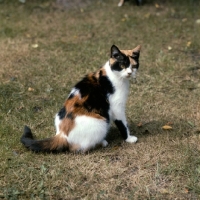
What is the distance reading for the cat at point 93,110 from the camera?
3480mm

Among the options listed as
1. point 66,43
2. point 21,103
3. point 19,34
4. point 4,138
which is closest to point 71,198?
point 4,138

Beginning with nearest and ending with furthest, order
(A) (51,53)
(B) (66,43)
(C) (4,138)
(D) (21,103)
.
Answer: (C) (4,138)
(D) (21,103)
(A) (51,53)
(B) (66,43)

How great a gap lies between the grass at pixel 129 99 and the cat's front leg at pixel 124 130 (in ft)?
0.28

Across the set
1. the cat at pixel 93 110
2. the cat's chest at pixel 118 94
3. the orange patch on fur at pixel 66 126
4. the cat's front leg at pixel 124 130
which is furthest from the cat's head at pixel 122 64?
Result: the orange patch on fur at pixel 66 126

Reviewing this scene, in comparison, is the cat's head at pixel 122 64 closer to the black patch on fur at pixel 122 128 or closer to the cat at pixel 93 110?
the cat at pixel 93 110

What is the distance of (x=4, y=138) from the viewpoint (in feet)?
12.6

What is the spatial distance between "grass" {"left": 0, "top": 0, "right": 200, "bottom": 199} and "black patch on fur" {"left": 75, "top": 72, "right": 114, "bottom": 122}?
1.52 feet

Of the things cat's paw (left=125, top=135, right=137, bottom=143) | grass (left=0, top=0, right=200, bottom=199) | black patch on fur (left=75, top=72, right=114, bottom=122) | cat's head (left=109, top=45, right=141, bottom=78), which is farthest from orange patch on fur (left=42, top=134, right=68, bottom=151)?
cat's head (left=109, top=45, right=141, bottom=78)

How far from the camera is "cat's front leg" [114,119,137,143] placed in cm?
379

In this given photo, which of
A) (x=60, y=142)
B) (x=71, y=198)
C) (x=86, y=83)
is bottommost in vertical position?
(x=71, y=198)

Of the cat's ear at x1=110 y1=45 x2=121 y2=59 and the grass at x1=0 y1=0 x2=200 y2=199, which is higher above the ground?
the cat's ear at x1=110 y1=45 x2=121 y2=59

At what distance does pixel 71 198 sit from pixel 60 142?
64 centimetres

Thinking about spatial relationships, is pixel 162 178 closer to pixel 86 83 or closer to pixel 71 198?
pixel 71 198

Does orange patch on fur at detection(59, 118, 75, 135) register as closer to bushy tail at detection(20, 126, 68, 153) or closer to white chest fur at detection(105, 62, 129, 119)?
bushy tail at detection(20, 126, 68, 153)
